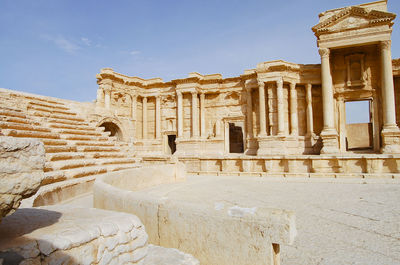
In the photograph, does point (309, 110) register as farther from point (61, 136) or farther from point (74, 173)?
point (74, 173)

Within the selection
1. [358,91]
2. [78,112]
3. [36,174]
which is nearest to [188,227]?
[36,174]

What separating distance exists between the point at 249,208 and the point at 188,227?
0.69 m

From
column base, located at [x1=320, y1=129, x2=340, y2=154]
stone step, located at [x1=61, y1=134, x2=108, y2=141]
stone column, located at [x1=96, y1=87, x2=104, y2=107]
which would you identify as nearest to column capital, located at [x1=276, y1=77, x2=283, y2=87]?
column base, located at [x1=320, y1=129, x2=340, y2=154]

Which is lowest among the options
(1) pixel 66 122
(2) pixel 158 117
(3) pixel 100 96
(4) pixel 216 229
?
(4) pixel 216 229

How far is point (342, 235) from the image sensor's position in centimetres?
351

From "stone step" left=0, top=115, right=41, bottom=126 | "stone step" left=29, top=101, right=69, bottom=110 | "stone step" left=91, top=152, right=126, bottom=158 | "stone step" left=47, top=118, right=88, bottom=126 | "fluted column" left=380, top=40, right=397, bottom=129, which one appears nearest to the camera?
"stone step" left=0, top=115, right=41, bottom=126

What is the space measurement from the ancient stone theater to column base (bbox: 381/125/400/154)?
2.3 inches

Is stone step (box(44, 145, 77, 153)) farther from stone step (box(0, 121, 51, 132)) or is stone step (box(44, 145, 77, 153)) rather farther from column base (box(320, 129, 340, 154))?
column base (box(320, 129, 340, 154))

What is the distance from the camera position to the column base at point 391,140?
13.7 meters

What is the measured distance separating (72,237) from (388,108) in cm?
1734

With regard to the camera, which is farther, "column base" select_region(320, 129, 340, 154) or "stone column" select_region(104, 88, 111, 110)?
"stone column" select_region(104, 88, 111, 110)

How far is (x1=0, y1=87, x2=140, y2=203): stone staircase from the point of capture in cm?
644

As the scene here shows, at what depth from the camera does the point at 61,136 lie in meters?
8.26

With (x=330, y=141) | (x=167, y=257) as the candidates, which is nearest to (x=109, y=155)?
(x=167, y=257)
